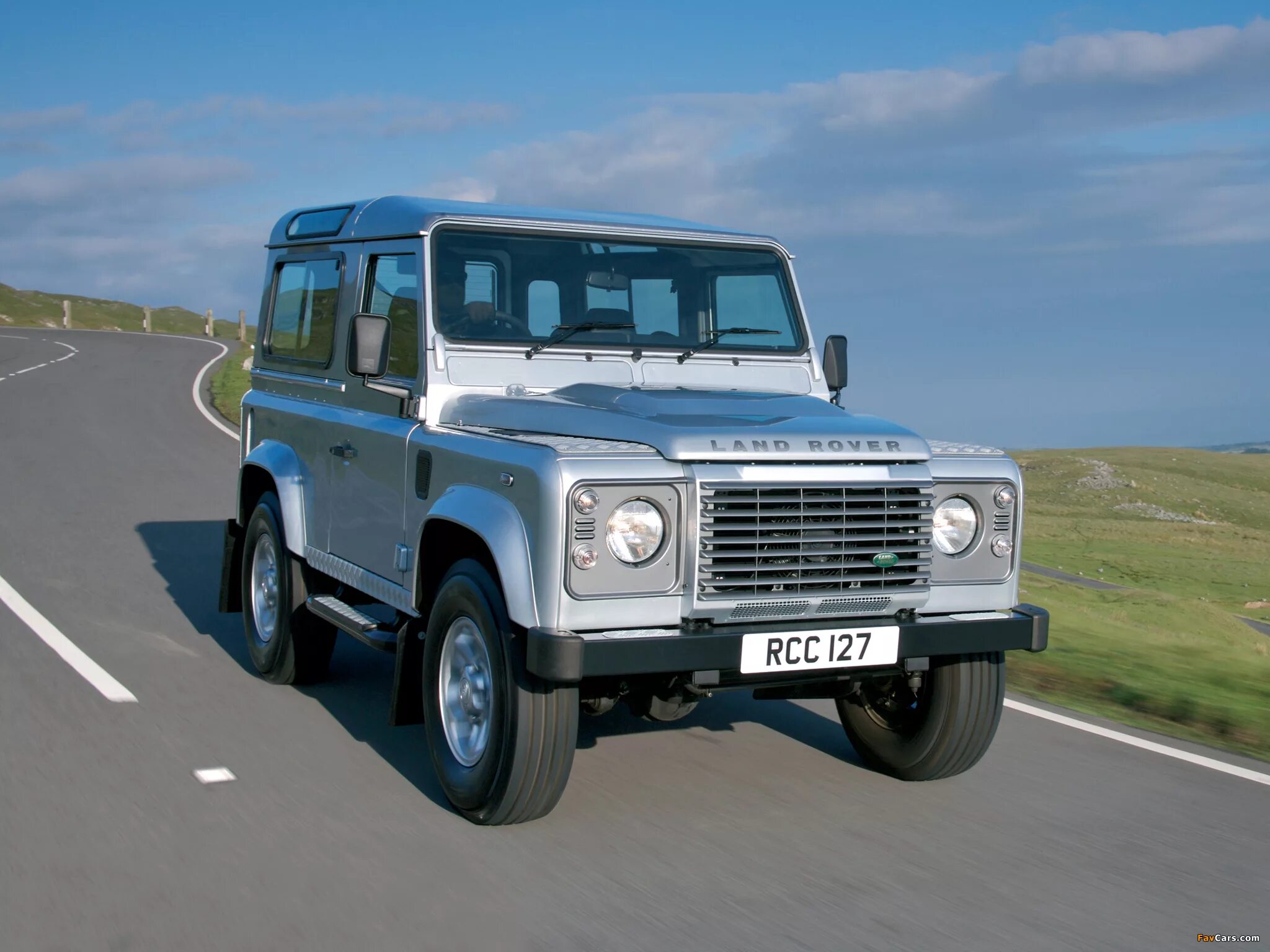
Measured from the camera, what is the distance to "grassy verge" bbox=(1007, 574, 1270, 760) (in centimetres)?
664

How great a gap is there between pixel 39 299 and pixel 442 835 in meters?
117

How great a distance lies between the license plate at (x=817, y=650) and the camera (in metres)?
4.78

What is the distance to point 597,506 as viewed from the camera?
4609 millimetres

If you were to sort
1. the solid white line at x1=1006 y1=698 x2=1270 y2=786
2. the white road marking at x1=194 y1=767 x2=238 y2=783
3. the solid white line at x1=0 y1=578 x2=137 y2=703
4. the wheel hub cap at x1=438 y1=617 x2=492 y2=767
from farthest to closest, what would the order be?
the solid white line at x1=0 y1=578 x2=137 y2=703, the solid white line at x1=1006 y1=698 x2=1270 y2=786, the white road marking at x1=194 y1=767 x2=238 y2=783, the wheel hub cap at x1=438 y1=617 x2=492 y2=767

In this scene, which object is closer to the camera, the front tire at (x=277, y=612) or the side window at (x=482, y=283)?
the side window at (x=482, y=283)

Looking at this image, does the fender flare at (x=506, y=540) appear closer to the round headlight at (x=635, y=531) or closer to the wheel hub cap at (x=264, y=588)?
the round headlight at (x=635, y=531)

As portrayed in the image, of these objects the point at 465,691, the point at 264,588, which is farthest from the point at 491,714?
the point at 264,588

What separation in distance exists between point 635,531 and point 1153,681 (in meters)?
4.15

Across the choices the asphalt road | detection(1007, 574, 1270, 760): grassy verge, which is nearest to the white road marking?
the asphalt road

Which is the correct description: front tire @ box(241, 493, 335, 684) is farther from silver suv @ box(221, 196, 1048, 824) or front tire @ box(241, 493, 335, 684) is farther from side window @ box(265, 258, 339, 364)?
side window @ box(265, 258, 339, 364)

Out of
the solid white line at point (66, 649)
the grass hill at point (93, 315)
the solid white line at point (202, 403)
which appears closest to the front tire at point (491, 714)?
the solid white line at point (66, 649)

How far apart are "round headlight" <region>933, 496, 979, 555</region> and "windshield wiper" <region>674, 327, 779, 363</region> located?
5.23 feet

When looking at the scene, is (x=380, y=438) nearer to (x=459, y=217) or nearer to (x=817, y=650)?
(x=459, y=217)

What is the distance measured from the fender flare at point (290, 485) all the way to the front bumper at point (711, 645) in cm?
289
